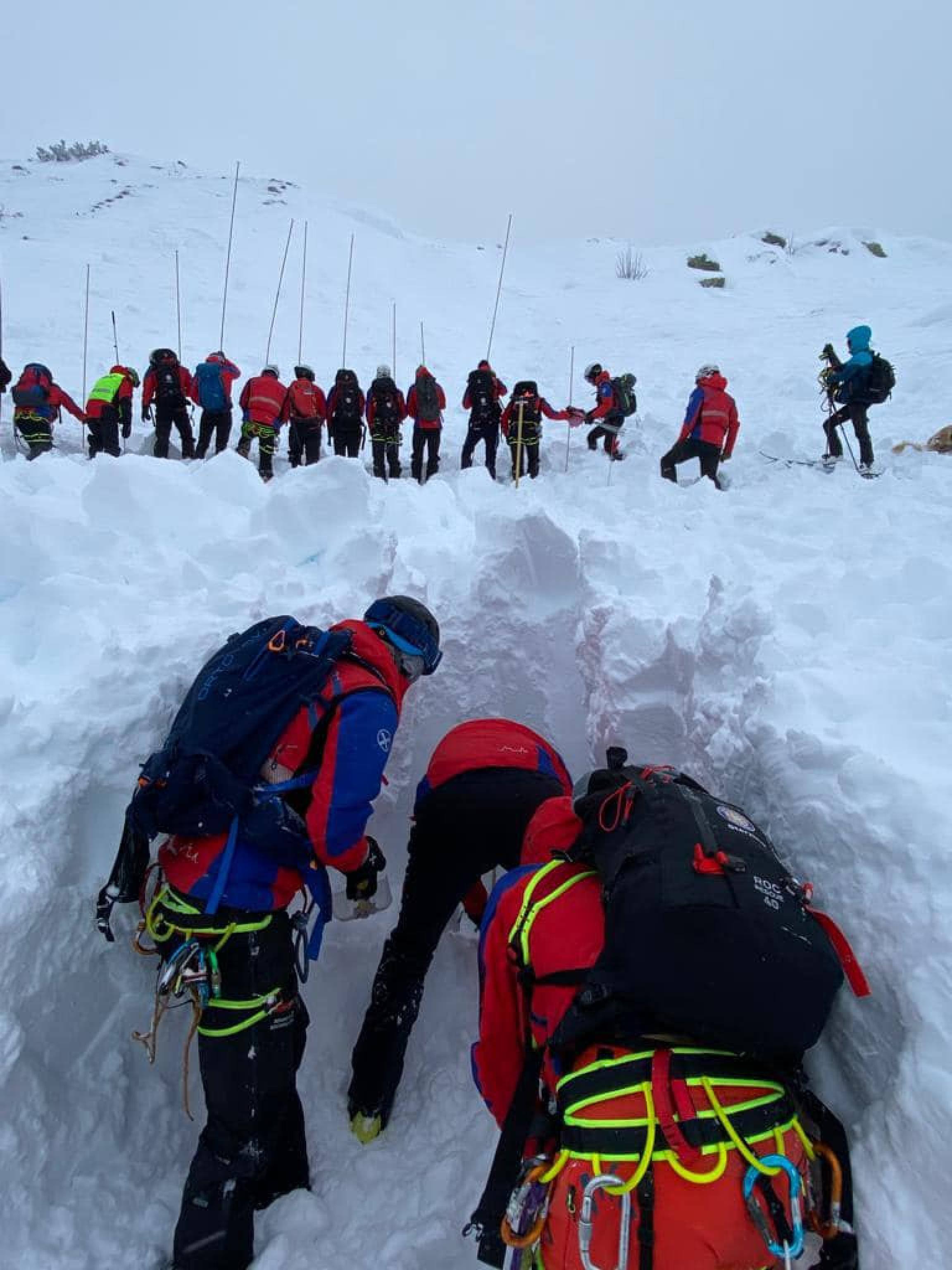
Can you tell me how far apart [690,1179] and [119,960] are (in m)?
2.23

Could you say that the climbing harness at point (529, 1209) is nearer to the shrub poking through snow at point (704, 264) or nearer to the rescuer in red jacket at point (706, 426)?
the rescuer in red jacket at point (706, 426)

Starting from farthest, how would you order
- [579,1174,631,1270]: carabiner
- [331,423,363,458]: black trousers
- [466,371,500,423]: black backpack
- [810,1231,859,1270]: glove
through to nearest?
[331,423,363,458]: black trousers
[466,371,500,423]: black backpack
[810,1231,859,1270]: glove
[579,1174,631,1270]: carabiner

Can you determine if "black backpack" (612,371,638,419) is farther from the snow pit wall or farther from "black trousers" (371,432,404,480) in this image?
the snow pit wall

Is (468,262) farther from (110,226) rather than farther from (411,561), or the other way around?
(411,561)

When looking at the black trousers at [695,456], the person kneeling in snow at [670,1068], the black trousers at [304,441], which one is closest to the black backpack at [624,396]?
the black trousers at [695,456]

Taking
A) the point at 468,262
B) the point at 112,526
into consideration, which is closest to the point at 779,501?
the point at 112,526

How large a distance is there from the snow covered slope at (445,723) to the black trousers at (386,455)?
4246 millimetres

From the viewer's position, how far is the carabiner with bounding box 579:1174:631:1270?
4.85ft

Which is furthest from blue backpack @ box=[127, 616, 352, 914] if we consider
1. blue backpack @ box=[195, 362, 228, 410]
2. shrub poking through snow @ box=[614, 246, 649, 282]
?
shrub poking through snow @ box=[614, 246, 649, 282]

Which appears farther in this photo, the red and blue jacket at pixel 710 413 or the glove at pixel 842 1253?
the red and blue jacket at pixel 710 413

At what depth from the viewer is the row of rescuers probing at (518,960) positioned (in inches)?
61.4

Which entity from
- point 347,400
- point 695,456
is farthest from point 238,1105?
point 347,400

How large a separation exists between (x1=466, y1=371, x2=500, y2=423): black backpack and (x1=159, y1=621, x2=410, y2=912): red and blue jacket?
7823 mm

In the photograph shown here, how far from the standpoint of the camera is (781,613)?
323cm
